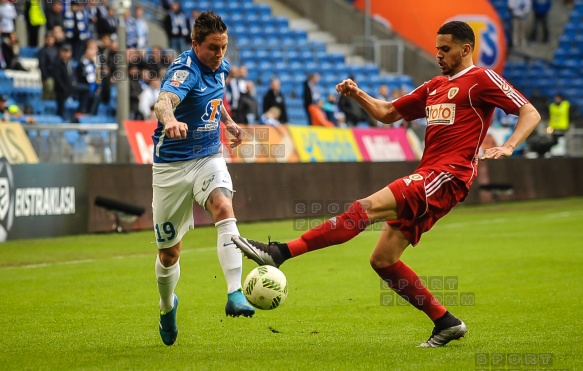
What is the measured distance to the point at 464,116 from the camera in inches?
310

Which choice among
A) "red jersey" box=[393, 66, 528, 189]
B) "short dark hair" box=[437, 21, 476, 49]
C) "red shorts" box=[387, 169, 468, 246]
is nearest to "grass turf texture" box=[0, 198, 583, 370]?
"red shorts" box=[387, 169, 468, 246]

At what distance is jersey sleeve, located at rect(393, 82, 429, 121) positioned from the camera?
832 cm

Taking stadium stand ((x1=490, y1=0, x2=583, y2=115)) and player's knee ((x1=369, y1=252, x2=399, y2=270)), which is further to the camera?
stadium stand ((x1=490, y1=0, x2=583, y2=115))

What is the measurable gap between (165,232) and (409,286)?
1911 mm

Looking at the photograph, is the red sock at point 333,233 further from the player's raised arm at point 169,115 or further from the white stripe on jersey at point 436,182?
the player's raised arm at point 169,115

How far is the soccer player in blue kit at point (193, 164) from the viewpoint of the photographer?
7.74 metres

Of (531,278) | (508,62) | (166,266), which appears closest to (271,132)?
(531,278)

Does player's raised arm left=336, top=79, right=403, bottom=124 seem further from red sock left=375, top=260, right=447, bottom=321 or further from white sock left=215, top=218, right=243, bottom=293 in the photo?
white sock left=215, top=218, right=243, bottom=293

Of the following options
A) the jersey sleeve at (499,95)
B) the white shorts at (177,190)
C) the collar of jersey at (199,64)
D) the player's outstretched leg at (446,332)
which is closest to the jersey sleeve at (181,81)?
the collar of jersey at (199,64)

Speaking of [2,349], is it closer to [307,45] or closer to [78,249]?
[78,249]

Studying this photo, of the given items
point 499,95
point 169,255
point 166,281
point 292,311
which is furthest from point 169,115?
point 292,311

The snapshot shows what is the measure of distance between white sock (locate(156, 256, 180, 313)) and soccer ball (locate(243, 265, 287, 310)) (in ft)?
3.38

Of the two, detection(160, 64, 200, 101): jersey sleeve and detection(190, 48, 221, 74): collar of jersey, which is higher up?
detection(190, 48, 221, 74): collar of jersey

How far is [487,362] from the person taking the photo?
7297mm
